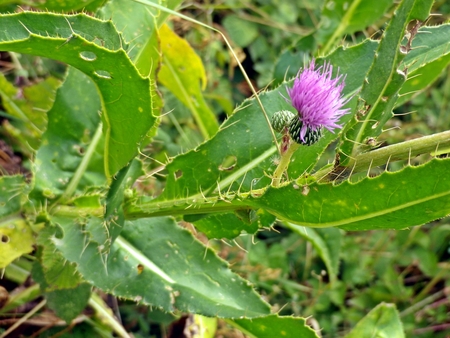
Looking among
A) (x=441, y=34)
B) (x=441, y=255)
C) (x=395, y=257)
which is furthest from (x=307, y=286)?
(x=441, y=34)

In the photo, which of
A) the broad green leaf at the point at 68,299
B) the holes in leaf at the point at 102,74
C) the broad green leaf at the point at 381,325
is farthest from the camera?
the broad green leaf at the point at 381,325

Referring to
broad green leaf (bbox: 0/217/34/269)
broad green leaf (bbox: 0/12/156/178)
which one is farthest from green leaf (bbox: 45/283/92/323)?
broad green leaf (bbox: 0/12/156/178)

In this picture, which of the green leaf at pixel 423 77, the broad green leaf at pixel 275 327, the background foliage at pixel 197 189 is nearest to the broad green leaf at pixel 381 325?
the background foliage at pixel 197 189

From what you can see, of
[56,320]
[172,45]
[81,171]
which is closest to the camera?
[81,171]

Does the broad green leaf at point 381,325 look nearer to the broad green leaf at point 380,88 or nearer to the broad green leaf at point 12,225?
the broad green leaf at point 380,88

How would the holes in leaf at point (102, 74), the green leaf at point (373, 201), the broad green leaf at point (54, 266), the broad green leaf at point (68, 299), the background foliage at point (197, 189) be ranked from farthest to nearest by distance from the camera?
the broad green leaf at point (68, 299), the broad green leaf at point (54, 266), the holes in leaf at point (102, 74), the background foliage at point (197, 189), the green leaf at point (373, 201)

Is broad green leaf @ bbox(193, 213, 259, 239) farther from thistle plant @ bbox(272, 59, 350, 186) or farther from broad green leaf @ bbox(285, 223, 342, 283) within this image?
broad green leaf @ bbox(285, 223, 342, 283)

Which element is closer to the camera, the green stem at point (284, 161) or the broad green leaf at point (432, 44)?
the green stem at point (284, 161)

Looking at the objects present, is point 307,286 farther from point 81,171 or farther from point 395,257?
point 81,171
